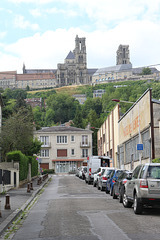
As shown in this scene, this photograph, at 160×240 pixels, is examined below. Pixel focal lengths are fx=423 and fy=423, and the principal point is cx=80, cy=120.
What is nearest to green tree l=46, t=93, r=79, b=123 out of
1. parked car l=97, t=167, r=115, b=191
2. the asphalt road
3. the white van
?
the white van

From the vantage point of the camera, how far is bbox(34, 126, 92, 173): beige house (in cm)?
8981

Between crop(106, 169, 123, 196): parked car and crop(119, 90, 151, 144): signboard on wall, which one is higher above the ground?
crop(119, 90, 151, 144): signboard on wall

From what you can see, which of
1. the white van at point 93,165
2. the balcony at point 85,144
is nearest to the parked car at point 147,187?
the white van at point 93,165

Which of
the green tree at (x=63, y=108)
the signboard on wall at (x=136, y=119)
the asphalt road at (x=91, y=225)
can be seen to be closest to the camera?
the asphalt road at (x=91, y=225)

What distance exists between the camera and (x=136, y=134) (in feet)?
131

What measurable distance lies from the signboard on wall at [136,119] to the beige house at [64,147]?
127 feet

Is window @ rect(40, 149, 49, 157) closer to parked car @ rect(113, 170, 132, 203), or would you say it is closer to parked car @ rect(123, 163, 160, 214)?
parked car @ rect(113, 170, 132, 203)

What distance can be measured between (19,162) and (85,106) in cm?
15854

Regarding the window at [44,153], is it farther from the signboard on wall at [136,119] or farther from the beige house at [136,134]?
the signboard on wall at [136,119]

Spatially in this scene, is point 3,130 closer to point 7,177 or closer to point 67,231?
point 7,177

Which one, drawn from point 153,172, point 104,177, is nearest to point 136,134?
point 104,177

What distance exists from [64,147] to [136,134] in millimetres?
51462

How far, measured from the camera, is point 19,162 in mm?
33156

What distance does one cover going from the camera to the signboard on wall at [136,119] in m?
34.2
